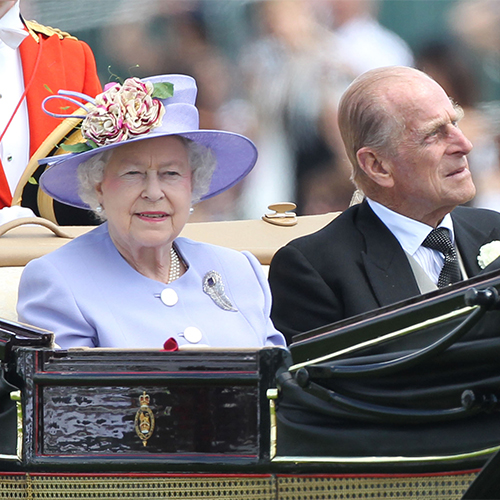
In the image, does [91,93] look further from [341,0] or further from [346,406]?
[346,406]

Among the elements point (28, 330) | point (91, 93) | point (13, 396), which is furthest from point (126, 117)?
point (91, 93)

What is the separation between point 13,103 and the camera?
342 centimetres

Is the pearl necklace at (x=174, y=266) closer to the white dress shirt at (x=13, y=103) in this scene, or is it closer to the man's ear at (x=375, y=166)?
the man's ear at (x=375, y=166)

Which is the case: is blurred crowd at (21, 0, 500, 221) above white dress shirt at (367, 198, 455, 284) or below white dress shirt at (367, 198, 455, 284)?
above

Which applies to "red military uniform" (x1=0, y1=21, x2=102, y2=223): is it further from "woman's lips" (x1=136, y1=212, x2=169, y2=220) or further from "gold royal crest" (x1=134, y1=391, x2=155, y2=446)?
"gold royal crest" (x1=134, y1=391, x2=155, y2=446)

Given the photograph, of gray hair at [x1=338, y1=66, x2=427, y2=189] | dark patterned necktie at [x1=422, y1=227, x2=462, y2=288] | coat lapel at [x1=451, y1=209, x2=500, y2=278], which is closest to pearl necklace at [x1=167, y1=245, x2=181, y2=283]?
gray hair at [x1=338, y1=66, x2=427, y2=189]

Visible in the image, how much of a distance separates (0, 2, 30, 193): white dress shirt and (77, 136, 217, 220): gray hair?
1.01m

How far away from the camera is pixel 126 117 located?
6.92ft

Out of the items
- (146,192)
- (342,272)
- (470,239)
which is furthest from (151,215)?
(470,239)

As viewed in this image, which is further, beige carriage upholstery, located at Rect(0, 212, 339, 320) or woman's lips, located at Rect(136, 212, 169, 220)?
beige carriage upholstery, located at Rect(0, 212, 339, 320)

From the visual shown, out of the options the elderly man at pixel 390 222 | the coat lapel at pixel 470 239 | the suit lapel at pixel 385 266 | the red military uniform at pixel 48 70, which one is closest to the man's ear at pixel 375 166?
the elderly man at pixel 390 222

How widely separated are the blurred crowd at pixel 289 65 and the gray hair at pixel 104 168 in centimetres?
263

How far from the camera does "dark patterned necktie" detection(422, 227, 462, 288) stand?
7.73ft

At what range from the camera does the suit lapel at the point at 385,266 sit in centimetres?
228
